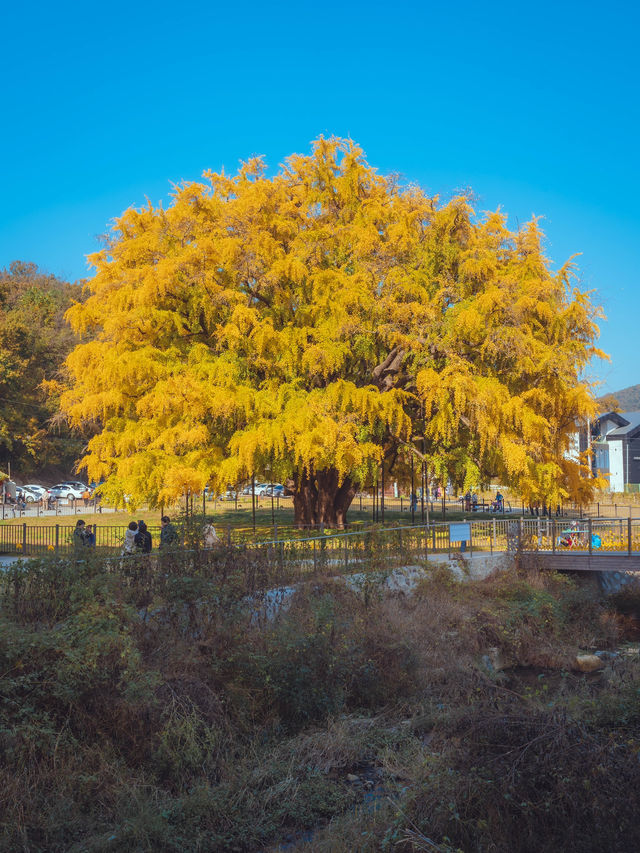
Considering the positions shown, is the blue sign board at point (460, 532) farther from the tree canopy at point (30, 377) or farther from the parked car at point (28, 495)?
the parked car at point (28, 495)

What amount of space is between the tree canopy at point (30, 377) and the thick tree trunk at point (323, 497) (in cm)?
3102

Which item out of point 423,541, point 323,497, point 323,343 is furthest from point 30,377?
→ point 423,541

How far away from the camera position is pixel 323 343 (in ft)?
81.1

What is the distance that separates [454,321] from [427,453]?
4743 mm

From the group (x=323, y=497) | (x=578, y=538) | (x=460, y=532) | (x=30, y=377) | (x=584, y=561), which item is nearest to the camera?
(x=584, y=561)

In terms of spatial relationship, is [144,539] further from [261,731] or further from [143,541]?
[261,731]

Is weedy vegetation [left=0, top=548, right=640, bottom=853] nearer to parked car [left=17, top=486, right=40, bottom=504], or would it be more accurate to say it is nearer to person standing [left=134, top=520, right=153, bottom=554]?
person standing [left=134, top=520, right=153, bottom=554]

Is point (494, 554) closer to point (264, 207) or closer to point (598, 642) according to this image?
point (598, 642)

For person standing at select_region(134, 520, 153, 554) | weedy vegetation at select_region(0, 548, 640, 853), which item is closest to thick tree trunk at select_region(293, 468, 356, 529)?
person standing at select_region(134, 520, 153, 554)

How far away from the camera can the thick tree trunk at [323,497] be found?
2748 cm

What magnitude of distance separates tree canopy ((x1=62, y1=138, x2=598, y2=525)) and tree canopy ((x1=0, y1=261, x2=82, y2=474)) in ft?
98.1

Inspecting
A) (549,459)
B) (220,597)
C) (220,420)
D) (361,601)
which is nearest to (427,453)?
(549,459)

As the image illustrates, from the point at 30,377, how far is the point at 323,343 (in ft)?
143

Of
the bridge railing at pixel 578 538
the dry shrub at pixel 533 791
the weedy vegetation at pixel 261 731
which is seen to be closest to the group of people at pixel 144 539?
the weedy vegetation at pixel 261 731
